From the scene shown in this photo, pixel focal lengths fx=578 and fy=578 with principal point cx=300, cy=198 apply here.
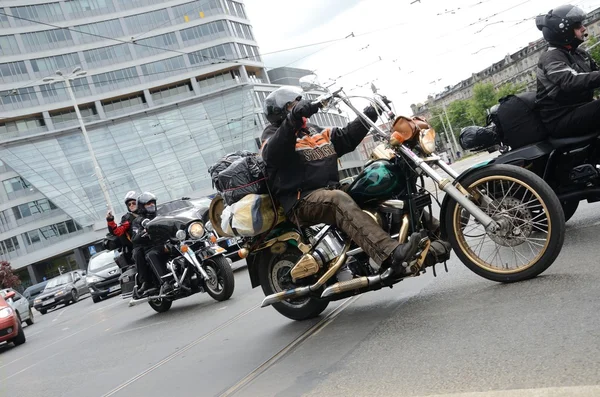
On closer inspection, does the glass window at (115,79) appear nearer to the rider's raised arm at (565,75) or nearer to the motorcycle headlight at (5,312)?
the motorcycle headlight at (5,312)

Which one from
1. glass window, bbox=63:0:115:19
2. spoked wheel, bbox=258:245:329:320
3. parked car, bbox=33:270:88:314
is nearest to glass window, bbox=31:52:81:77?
glass window, bbox=63:0:115:19

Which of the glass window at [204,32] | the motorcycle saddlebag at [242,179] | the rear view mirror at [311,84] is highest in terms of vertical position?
the glass window at [204,32]

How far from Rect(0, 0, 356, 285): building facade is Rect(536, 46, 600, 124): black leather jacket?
5845 cm

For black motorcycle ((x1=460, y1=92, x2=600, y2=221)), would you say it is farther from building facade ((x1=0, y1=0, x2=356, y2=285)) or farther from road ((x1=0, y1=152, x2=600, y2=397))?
building facade ((x1=0, y1=0, x2=356, y2=285))

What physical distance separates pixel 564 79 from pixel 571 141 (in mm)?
557

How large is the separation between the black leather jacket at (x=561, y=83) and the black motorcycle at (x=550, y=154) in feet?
0.46

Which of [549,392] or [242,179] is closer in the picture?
[549,392]

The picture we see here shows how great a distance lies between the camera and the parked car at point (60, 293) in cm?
2419

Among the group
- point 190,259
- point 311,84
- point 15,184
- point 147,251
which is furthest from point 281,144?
point 15,184

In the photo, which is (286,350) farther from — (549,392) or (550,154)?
(550,154)

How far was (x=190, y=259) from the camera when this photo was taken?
856 centimetres

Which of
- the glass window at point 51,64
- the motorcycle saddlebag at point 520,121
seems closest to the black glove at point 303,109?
the motorcycle saddlebag at point 520,121

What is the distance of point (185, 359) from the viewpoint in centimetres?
551

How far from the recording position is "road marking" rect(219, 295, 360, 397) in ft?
13.5
